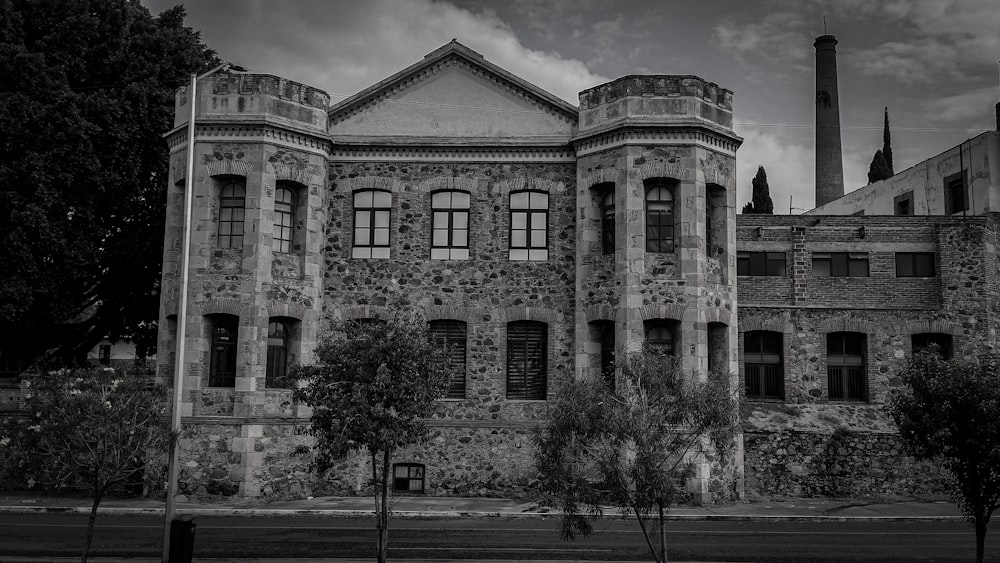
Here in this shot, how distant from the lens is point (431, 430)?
82.1 feet

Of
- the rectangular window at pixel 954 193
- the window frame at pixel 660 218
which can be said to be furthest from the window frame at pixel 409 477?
the rectangular window at pixel 954 193

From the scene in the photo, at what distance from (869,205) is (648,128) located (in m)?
19.2

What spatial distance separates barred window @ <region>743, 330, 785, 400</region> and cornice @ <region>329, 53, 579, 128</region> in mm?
9158

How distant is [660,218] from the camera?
80.5ft

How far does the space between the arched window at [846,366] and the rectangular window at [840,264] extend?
1.98 m

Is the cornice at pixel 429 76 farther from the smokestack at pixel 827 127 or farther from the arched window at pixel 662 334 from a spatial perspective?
the smokestack at pixel 827 127

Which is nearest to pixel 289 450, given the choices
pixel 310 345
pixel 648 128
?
pixel 310 345

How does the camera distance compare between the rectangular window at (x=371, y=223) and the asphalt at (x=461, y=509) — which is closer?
the asphalt at (x=461, y=509)

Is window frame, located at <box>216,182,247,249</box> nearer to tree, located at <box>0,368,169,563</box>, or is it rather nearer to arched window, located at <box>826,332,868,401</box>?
tree, located at <box>0,368,169,563</box>

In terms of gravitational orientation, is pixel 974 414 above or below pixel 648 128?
below

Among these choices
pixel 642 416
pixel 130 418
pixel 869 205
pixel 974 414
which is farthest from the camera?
pixel 869 205

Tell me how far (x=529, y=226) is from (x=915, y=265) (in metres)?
12.9

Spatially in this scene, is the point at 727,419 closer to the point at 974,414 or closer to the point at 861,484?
the point at 974,414

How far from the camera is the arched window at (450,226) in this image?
2598 centimetres
